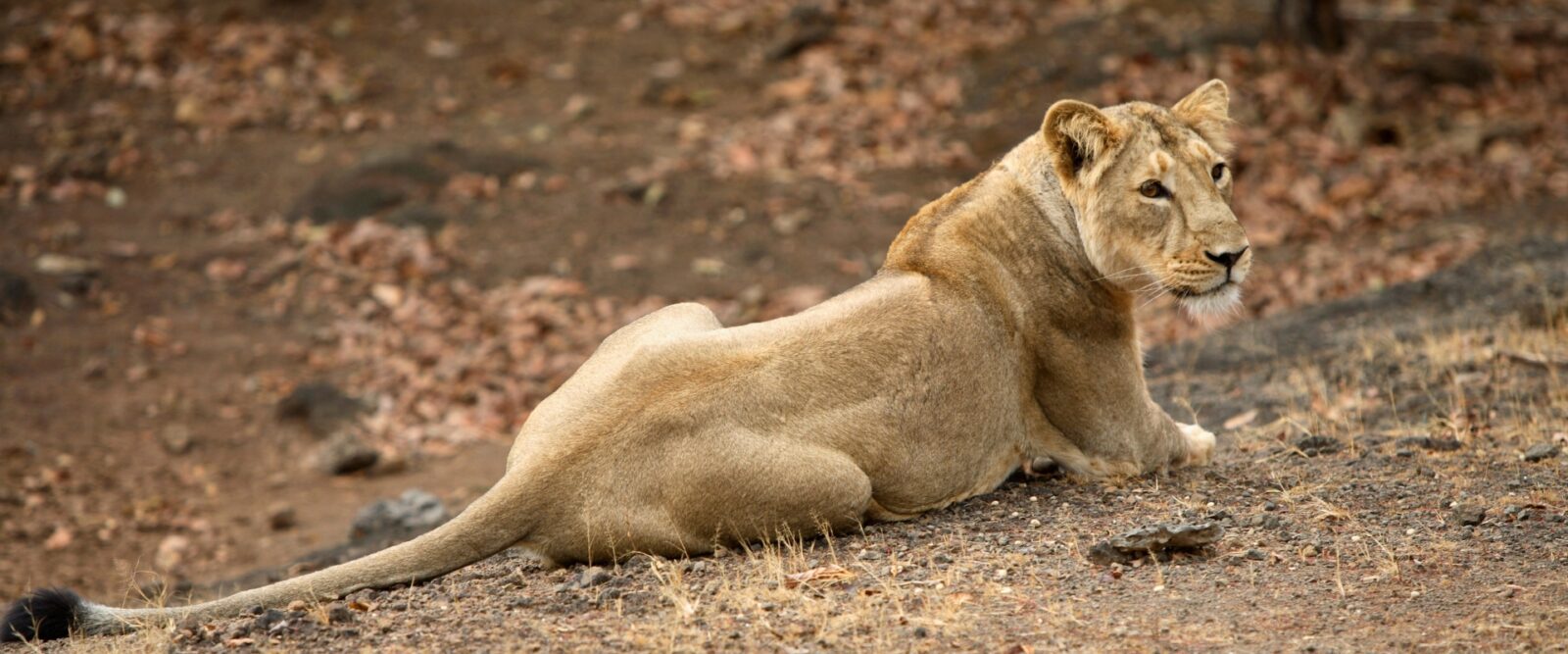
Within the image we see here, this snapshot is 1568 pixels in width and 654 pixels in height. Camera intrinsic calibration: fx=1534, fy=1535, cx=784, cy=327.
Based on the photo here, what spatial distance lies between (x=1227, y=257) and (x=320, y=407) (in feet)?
24.3

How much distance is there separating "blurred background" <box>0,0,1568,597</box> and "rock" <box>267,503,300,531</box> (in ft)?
0.10

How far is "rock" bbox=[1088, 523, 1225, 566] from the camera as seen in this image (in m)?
5.46

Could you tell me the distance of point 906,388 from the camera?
5.96 m

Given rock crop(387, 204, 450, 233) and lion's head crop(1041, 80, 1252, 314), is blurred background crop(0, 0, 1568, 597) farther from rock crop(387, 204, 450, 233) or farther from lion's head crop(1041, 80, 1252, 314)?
lion's head crop(1041, 80, 1252, 314)

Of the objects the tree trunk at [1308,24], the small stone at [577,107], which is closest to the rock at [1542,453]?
the tree trunk at [1308,24]

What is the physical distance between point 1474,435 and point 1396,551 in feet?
6.69

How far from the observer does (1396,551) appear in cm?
542

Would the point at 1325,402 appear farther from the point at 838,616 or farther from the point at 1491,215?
the point at 1491,215

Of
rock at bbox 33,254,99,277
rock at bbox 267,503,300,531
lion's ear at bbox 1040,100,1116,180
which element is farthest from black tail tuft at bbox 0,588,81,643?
rock at bbox 33,254,99,277

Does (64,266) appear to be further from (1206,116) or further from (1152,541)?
(1152,541)

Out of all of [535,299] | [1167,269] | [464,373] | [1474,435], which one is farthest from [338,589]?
[535,299]

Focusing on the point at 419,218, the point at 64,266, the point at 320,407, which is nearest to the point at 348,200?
the point at 419,218

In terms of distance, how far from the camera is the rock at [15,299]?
41.2 feet

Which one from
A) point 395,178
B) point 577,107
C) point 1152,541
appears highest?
point 577,107
